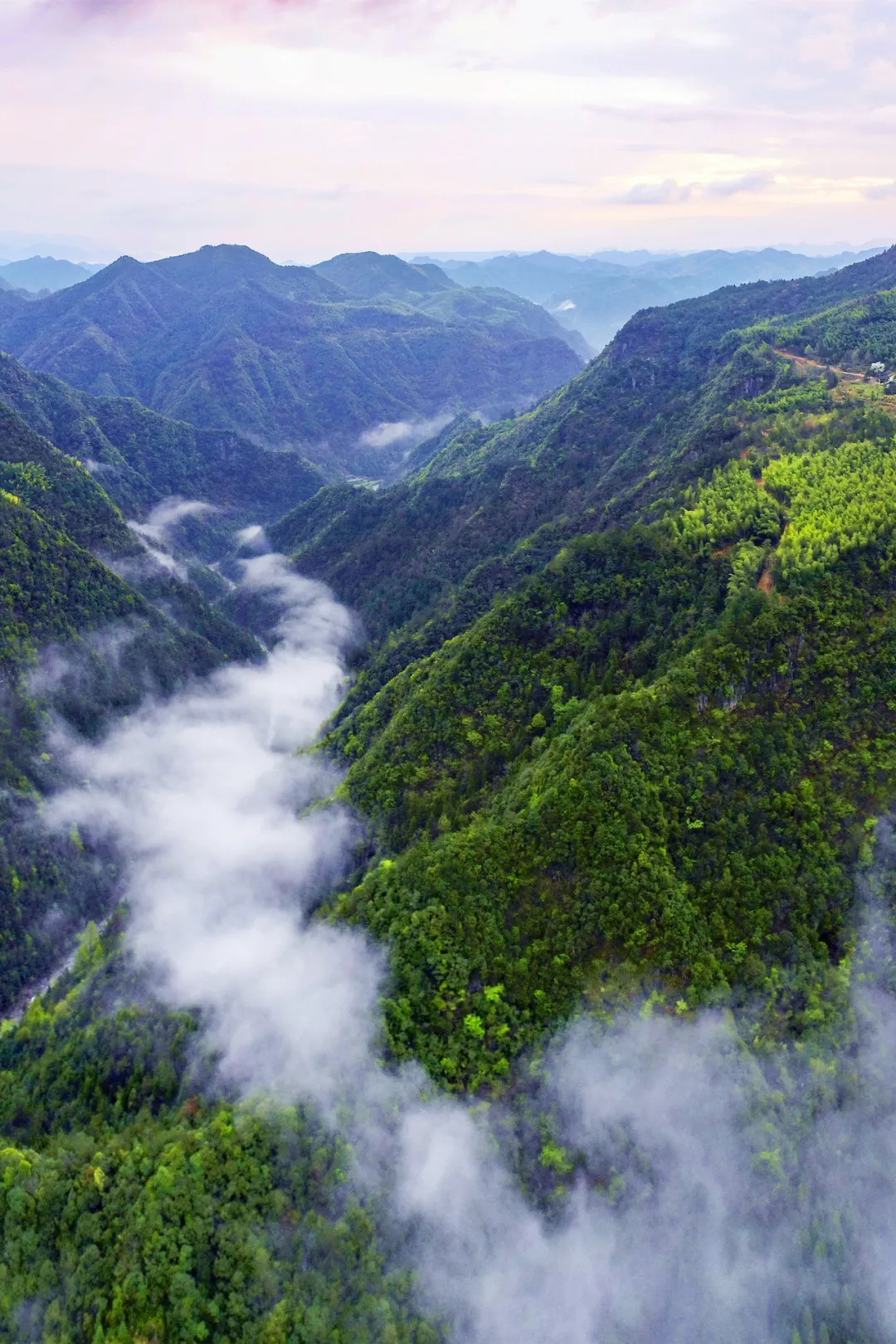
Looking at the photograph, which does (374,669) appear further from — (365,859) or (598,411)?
(598,411)

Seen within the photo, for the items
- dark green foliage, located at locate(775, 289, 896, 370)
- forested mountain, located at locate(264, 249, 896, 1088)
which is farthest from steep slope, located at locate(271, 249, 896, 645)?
dark green foliage, located at locate(775, 289, 896, 370)

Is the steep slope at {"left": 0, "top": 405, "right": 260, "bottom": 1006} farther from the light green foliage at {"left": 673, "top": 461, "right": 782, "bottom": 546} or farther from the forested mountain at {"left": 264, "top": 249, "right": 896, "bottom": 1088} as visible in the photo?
the light green foliage at {"left": 673, "top": 461, "right": 782, "bottom": 546}

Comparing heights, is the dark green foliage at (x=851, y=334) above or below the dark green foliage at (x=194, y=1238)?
above

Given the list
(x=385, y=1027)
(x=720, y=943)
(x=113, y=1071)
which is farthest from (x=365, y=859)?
(x=720, y=943)

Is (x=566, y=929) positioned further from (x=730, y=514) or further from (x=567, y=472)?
(x=567, y=472)

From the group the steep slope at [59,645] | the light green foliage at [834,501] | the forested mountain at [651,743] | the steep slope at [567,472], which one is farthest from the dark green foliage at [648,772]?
the steep slope at [59,645]

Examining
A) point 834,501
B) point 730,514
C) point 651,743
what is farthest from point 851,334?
point 651,743

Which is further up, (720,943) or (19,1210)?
(720,943)

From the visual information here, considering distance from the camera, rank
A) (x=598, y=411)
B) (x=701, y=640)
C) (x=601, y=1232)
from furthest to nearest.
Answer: (x=598, y=411) → (x=701, y=640) → (x=601, y=1232)

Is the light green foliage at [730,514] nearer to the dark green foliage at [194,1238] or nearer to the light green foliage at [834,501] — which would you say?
the light green foliage at [834,501]
